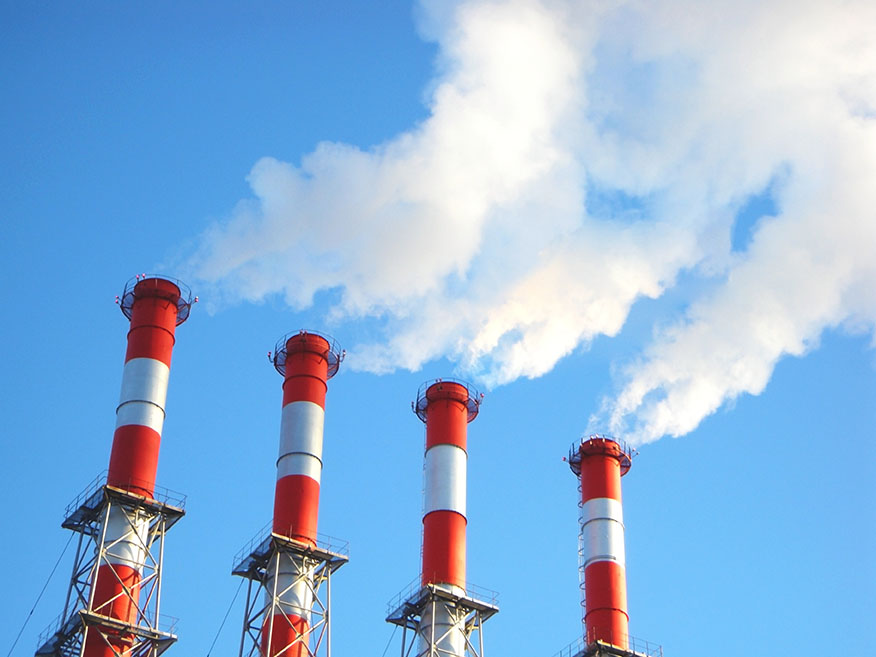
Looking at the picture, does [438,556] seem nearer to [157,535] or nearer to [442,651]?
[442,651]

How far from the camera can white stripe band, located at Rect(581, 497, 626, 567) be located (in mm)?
54906

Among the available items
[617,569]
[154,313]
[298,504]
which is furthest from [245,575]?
[617,569]

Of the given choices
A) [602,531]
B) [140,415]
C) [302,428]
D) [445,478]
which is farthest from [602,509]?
[140,415]

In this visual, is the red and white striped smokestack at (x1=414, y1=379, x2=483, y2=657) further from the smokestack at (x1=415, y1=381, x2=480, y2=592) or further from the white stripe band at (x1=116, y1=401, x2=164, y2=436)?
the white stripe band at (x1=116, y1=401, x2=164, y2=436)

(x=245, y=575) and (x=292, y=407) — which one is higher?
(x=292, y=407)

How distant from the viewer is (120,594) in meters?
46.0

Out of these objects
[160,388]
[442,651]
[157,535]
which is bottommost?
[442,651]

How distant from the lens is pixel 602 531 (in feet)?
182

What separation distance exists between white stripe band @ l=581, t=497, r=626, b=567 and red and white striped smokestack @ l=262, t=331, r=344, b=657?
11038 mm

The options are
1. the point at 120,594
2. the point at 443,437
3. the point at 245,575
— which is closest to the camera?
the point at 120,594

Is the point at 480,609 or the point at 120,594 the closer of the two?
the point at 120,594

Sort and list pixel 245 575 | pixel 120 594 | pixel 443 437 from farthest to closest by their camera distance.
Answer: pixel 443 437, pixel 245 575, pixel 120 594

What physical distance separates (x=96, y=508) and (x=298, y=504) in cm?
681

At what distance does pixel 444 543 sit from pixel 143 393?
11602mm
